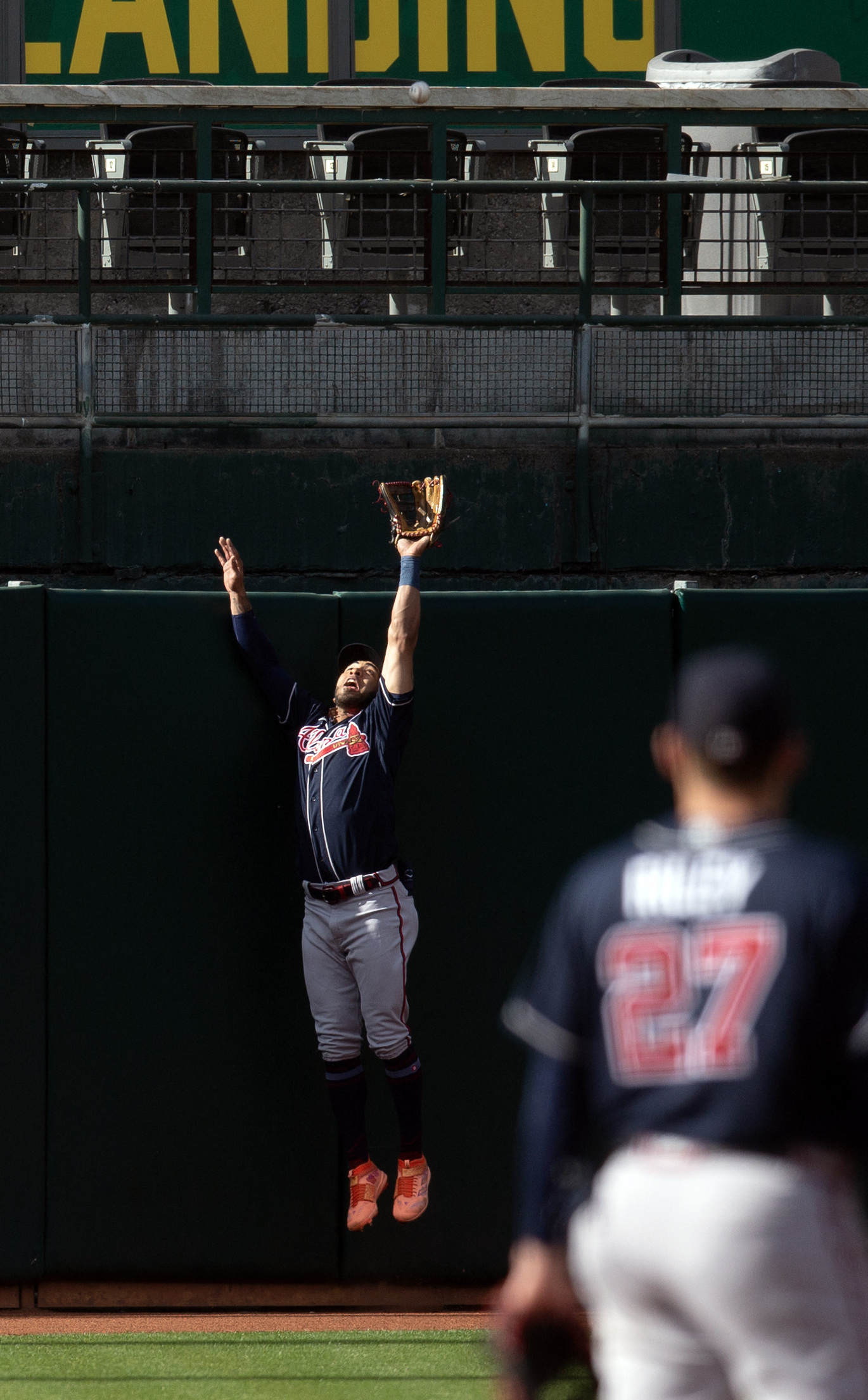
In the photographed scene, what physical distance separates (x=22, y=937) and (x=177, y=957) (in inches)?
20.0

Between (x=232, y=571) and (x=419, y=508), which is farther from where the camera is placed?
(x=419, y=508)

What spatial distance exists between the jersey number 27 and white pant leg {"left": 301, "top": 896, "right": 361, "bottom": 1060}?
2795 millimetres

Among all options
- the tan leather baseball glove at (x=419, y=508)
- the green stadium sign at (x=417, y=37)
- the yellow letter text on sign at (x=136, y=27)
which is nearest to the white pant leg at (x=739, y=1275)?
the tan leather baseball glove at (x=419, y=508)

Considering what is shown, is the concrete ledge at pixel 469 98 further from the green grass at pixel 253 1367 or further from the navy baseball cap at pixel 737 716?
the navy baseball cap at pixel 737 716

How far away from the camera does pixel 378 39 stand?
45.6 ft

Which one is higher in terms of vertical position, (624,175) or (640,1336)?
(624,175)

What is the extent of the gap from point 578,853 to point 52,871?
174cm

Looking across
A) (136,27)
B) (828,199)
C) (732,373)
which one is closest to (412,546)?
(732,373)

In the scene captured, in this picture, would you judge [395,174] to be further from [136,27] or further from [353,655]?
[353,655]

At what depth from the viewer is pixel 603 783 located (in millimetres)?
5152

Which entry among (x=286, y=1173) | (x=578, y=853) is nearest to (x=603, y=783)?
(x=578, y=853)

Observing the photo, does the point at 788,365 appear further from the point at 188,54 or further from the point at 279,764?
→ the point at 188,54

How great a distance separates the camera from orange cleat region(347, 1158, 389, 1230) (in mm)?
4938

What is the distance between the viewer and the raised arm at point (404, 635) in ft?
16.0
